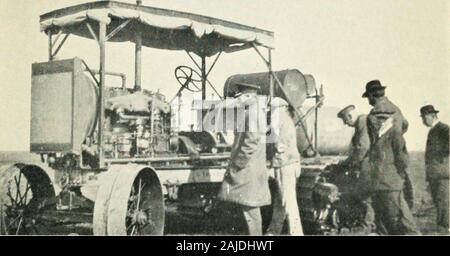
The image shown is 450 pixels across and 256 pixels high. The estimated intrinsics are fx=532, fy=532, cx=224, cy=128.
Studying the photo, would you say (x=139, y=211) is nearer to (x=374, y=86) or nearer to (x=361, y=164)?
(x=374, y=86)

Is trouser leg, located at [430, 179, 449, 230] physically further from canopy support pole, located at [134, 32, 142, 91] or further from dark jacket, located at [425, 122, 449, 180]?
canopy support pole, located at [134, 32, 142, 91]

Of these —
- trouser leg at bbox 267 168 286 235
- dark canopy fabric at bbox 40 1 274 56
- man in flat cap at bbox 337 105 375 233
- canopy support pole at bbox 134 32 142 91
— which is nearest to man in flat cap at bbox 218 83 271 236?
trouser leg at bbox 267 168 286 235

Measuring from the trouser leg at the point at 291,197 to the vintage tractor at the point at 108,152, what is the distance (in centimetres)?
68

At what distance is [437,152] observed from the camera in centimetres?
Result: 779

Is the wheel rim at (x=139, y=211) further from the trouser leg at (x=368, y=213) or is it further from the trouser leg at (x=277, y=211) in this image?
the trouser leg at (x=368, y=213)

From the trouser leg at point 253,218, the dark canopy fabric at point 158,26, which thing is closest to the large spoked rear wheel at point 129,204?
the trouser leg at point 253,218

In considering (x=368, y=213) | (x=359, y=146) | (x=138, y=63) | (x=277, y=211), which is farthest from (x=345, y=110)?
(x=138, y=63)

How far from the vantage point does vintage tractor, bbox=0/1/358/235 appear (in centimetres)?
667

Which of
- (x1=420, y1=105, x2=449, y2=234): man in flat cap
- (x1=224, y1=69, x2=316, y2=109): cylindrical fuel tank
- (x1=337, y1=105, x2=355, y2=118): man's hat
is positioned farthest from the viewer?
(x1=224, y1=69, x2=316, y2=109): cylindrical fuel tank

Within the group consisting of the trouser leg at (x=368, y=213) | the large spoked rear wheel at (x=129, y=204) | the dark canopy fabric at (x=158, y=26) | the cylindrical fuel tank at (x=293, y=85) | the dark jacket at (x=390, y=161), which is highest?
the dark canopy fabric at (x=158, y=26)

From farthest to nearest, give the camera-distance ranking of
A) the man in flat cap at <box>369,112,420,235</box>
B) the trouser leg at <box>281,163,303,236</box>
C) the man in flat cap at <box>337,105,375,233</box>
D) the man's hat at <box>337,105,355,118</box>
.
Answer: the man's hat at <box>337,105,355,118</box>
the man in flat cap at <box>337,105,375,233</box>
the trouser leg at <box>281,163,303,236</box>
the man in flat cap at <box>369,112,420,235</box>

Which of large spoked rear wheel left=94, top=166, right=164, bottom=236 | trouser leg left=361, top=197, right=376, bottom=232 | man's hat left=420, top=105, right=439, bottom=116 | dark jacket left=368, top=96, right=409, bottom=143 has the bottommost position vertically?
trouser leg left=361, top=197, right=376, bottom=232

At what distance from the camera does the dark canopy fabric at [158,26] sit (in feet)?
22.7
